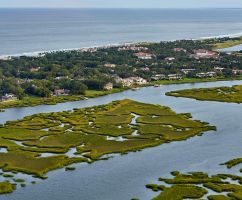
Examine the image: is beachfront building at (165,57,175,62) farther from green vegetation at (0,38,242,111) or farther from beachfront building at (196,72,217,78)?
beachfront building at (196,72,217,78)

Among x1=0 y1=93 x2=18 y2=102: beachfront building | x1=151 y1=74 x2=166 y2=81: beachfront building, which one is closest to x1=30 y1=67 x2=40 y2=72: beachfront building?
x1=0 y1=93 x2=18 y2=102: beachfront building

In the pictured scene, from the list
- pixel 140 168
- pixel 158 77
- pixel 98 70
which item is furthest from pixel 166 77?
pixel 140 168

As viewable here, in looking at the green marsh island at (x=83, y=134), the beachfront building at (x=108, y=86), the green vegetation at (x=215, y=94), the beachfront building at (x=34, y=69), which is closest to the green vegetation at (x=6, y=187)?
the green marsh island at (x=83, y=134)

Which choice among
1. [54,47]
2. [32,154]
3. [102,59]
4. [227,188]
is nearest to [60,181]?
[32,154]

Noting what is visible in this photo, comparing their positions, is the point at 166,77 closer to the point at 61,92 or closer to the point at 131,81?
the point at 131,81

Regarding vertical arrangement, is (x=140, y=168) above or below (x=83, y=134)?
below

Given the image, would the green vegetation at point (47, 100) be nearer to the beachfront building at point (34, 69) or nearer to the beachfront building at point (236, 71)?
the beachfront building at point (34, 69)
